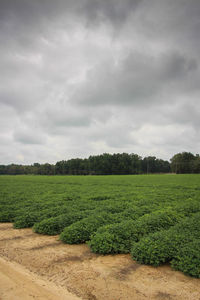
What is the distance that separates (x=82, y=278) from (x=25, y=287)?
1.52 m

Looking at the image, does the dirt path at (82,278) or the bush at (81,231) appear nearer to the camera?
the dirt path at (82,278)

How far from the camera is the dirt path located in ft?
16.7

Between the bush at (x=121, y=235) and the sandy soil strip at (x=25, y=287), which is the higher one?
the bush at (x=121, y=235)

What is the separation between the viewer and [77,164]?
166 metres

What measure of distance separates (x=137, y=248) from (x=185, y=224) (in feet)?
12.0

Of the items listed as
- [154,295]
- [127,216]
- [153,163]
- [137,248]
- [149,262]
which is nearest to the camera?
[154,295]

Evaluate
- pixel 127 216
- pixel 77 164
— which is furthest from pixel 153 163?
pixel 127 216

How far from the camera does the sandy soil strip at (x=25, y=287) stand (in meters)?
5.02

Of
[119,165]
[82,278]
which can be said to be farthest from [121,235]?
[119,165]

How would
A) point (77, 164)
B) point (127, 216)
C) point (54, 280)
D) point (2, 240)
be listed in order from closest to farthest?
point (54, 280) → point (2, 240) → point (127, 216) → point (77, 164)

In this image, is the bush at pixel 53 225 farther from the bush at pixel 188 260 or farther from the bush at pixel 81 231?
the bush at pixel 188 260

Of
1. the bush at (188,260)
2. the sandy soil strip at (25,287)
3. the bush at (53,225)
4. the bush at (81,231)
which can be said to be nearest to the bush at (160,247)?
the bush at (188,260)

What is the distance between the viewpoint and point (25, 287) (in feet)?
17.8

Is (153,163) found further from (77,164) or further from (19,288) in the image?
(19,288)
